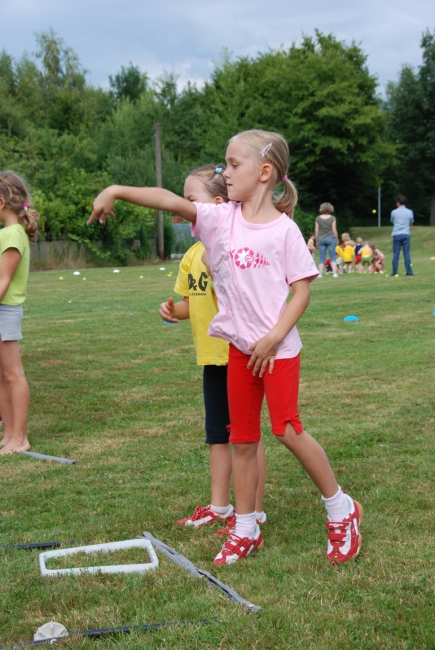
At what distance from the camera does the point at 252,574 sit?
2.93 metres

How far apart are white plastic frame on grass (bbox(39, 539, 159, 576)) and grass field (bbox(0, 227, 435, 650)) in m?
0.05

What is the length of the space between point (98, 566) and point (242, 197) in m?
1.59

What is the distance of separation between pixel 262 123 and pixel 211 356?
1971 inches

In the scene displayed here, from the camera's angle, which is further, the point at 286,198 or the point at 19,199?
the point at 19,199

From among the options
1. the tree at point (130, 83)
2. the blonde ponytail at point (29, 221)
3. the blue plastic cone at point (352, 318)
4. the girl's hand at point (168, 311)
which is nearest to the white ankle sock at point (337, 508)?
the girl's hand at point (168, 311)

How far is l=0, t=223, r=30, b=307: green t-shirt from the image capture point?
4941 mm

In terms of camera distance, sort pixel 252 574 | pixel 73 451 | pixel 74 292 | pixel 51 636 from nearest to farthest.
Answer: pixel 51 636 < pixel 252 574 < pixel 73 451 < pixel 74 292

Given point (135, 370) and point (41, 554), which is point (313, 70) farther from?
point (41, 554)

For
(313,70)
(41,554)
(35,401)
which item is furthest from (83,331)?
(313,70)

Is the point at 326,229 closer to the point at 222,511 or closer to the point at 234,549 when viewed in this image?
the point at 222,511

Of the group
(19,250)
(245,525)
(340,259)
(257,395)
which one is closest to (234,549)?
(245,525)

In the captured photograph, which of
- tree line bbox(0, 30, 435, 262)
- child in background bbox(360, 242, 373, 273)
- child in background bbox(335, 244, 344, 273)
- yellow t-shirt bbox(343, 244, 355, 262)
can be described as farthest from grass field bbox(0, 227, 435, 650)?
tree line bbox(0, 30, 435, 262)

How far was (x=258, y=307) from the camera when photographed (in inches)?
120

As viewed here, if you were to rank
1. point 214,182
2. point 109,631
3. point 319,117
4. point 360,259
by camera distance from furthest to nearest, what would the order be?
point 319,117 → point 360,259 → point 214,182 → point 109,631
